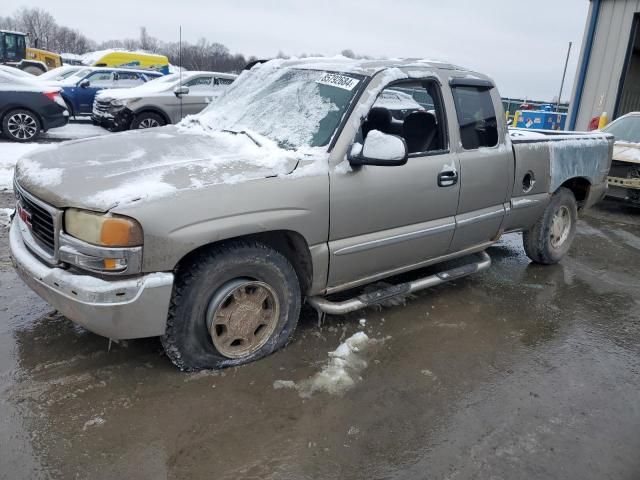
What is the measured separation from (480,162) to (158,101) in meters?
9.00

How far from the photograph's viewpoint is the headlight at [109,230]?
247 centimetres

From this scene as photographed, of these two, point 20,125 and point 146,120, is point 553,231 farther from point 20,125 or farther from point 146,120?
point 20,125

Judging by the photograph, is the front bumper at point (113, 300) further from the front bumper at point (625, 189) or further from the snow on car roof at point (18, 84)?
the snow on car roof at point (18, 84)

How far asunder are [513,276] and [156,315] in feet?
11.9

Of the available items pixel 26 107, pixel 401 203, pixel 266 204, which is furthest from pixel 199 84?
pixel 266 204

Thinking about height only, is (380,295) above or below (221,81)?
below

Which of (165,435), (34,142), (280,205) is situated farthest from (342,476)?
(34,142)

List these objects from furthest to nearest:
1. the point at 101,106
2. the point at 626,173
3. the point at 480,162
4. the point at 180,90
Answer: the point at 101,106, the point at 180,90, the point at 626,173, the point at 480,162

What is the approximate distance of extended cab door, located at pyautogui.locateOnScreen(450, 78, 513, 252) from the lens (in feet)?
12.9

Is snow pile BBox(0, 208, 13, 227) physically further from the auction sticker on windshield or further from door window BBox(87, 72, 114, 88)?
door window BBox(87, 72, 114, 88)

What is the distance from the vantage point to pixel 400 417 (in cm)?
279

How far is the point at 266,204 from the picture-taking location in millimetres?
2879

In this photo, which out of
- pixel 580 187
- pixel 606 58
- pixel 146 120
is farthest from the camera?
pixel 606 58

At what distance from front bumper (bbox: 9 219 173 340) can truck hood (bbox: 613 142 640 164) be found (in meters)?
7.66
